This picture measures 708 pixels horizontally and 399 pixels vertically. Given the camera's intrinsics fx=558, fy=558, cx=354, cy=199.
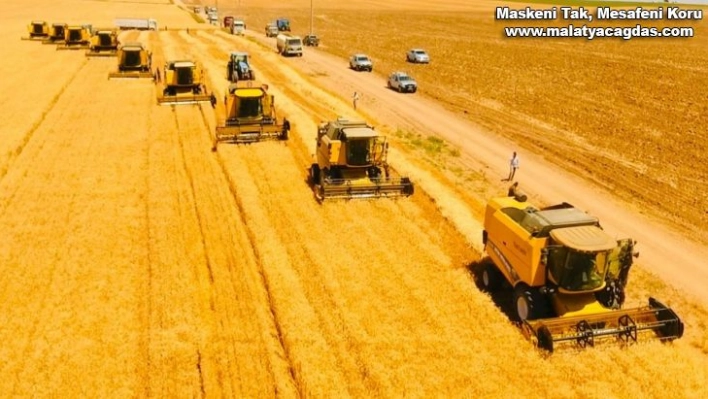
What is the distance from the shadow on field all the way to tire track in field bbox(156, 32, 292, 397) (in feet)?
18.0

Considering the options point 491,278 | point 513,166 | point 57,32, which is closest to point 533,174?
point 513,166

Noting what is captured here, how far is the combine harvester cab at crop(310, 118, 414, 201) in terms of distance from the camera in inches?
760

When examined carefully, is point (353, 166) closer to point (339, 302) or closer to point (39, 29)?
point (339, 302)

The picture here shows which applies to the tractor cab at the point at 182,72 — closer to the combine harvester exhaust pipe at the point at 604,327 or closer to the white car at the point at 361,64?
the white car at the point at 361,64

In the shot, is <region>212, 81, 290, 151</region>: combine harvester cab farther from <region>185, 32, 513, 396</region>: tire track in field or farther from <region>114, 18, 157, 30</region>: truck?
<region>114, 18, 157, 30</region>: truck

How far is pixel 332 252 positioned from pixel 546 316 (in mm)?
6151

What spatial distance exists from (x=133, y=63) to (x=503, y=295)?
33.7 meters

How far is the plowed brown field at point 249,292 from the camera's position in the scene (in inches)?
427

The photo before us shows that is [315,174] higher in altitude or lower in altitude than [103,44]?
lower

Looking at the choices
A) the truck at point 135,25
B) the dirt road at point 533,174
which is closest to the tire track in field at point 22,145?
the dirt road at point 533,174

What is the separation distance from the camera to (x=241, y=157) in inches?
941

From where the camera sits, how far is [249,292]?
13875 mm

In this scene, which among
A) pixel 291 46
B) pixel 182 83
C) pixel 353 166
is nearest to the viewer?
pixel 353 166

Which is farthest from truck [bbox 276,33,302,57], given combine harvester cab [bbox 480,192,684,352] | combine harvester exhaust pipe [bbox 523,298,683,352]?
combine harvester exhaust pipe [bbox 523,298,683,352]
